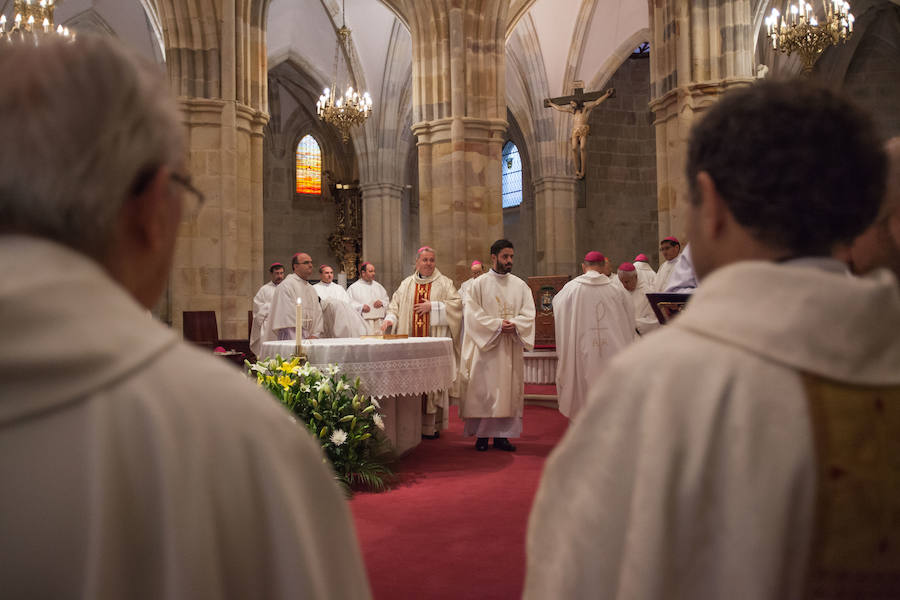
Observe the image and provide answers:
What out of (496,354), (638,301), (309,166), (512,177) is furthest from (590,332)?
(309,166)

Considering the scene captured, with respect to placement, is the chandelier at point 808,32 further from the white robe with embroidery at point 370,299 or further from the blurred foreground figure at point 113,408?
the blurred foreground figure at point 113,408

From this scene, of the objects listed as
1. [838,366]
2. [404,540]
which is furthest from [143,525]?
[404,540]

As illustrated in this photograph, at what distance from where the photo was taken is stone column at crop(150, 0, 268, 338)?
11.3 m

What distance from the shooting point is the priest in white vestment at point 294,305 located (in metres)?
8.85

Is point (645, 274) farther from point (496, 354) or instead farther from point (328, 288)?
point (328, 288)

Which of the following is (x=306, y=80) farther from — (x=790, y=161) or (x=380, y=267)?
(x=790, y=161)

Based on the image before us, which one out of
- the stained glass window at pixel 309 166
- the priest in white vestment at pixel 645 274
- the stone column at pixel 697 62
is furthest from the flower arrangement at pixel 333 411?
the stained glass window at pixel 309 166

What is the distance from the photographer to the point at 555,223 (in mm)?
22266

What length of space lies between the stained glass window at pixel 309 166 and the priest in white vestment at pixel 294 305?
18567mm

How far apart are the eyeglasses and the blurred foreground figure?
0.14 feet

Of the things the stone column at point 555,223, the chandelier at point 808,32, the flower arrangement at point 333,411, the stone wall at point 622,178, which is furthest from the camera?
the stone wall at point 622,178

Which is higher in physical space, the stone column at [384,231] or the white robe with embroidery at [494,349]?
the stone column at [384,231]

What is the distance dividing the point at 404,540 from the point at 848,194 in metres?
3.82

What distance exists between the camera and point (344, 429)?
578cm
